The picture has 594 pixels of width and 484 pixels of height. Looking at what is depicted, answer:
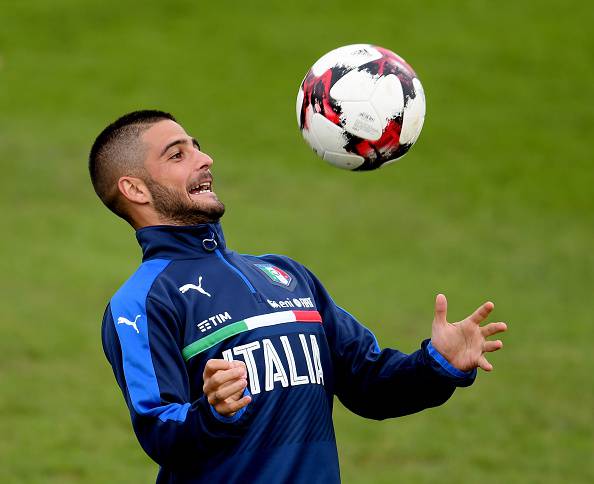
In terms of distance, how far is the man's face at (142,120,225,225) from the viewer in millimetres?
4672

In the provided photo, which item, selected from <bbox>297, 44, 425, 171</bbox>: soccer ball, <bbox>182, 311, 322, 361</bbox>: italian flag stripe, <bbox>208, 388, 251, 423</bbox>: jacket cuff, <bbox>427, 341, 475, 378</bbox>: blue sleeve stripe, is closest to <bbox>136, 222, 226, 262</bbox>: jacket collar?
<bbox>182, 311, 322, 361</bbox>: italian flag stripe

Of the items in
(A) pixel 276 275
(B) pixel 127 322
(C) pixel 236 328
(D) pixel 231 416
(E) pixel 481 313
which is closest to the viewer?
(D) pixel 231 416

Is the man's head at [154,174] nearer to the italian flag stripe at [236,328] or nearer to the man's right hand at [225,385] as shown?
the italian flag stripe at [236,328]

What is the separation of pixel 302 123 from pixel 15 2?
2082 centimetres

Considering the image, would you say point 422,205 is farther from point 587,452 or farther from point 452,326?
point 452,326

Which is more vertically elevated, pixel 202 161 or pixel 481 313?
pixel 202 161

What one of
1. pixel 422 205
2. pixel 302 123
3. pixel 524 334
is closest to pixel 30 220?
pixel 422 205

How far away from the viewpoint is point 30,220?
1602 centimetres

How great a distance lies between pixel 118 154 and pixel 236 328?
0.96m

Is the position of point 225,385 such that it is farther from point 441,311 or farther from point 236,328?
point 441,311

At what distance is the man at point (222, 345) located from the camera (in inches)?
165

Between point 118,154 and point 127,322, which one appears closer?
point 127,322

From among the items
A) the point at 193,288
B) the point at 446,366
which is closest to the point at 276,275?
the point at 193,288

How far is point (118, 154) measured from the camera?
4.84 metres
